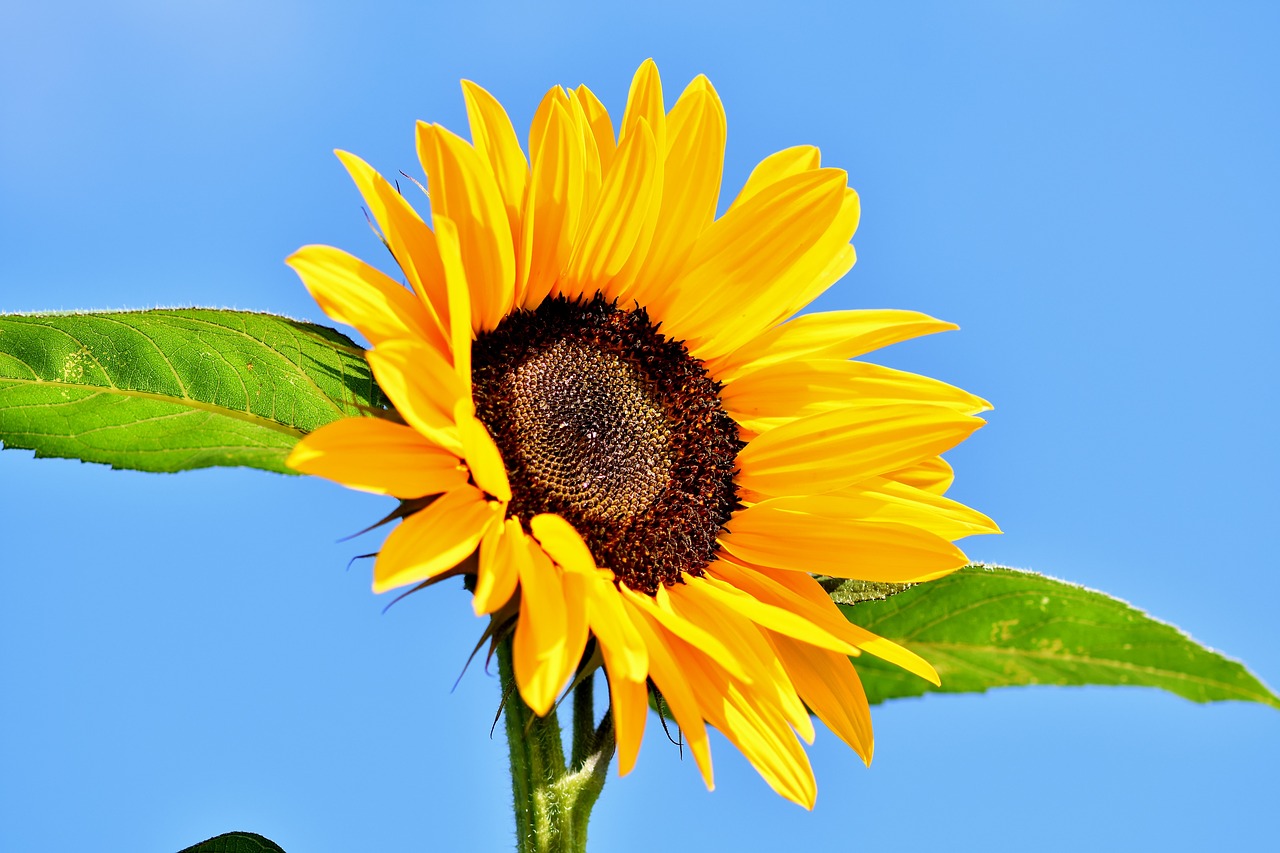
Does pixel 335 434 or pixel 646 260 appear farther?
pixel 646 260

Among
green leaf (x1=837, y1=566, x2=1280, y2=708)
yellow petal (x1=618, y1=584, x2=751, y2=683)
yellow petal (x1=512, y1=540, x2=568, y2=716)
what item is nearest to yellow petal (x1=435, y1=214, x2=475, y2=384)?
yellow petal (x1=512, y1=540, x2=568, y2=716)

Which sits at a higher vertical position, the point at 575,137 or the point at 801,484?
the point at 575,137

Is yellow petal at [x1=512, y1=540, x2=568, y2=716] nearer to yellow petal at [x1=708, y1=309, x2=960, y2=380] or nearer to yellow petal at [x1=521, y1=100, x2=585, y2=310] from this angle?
yellow petal at [x1=521, y1=100, x2=585, y2=310]

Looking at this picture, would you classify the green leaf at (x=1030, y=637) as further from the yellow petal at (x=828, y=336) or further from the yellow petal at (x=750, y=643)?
the yellow petal at (x=828, y=336)

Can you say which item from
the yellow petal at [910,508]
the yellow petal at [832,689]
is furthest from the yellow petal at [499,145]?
the yellow petal at [832,689]

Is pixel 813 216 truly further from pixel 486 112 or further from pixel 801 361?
pixel 486 112

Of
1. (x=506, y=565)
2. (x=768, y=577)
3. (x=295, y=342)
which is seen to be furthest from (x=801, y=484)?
(x=295, y=342)

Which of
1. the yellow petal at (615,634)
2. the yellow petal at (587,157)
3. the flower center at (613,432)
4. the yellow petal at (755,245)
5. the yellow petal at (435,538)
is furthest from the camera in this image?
the yellow petal at (755,245)
